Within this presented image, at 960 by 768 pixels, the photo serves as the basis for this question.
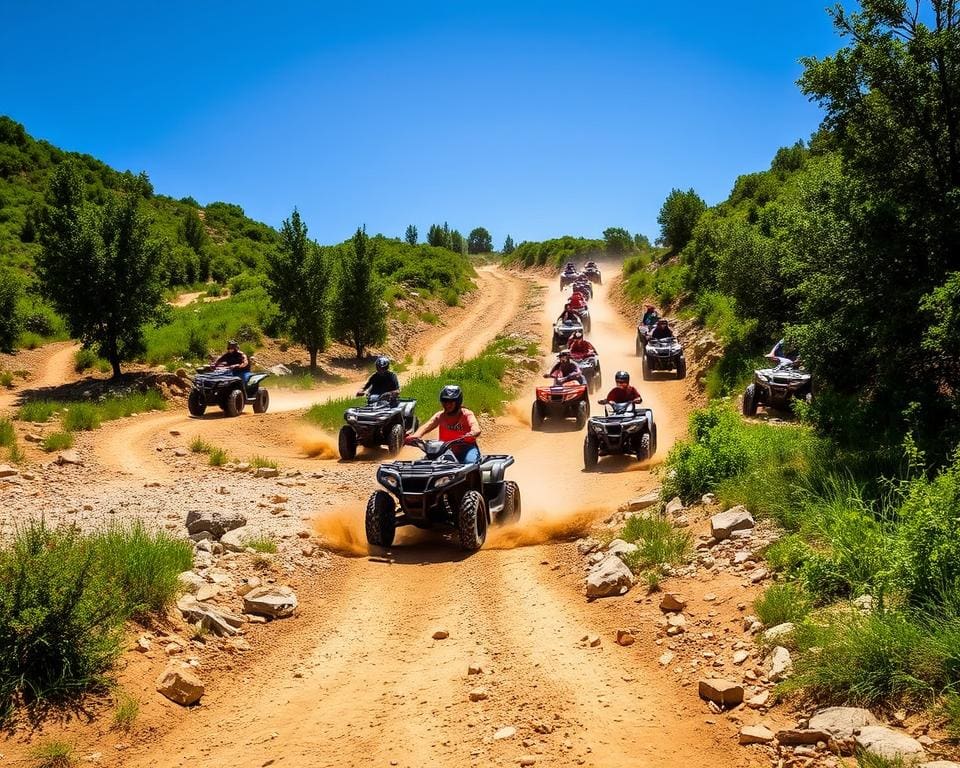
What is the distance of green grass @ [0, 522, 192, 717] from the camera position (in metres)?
4.83

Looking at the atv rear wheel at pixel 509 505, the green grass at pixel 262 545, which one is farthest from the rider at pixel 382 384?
the green grass at pixel 262 545

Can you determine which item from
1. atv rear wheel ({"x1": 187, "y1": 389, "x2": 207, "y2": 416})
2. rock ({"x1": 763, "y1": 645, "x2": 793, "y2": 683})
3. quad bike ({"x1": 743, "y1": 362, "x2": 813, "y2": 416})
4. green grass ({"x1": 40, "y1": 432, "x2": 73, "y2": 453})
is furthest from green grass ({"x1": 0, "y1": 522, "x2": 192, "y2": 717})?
atv rear wheel ({"x1": 187, "y1": 389, "x2": 207, "y2": 416})

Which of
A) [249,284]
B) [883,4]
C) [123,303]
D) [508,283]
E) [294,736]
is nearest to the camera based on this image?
[294,736]

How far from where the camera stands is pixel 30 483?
1159 centimetres

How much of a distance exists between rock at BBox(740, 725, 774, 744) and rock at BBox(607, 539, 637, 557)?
11.1ft

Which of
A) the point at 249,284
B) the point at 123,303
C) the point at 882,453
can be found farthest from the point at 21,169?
the point at 882,453

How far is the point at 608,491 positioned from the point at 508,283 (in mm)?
50780

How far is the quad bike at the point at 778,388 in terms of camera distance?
14.5 metres

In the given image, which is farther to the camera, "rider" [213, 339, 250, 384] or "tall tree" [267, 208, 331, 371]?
"tall tree" [267, 208, 331, 371]

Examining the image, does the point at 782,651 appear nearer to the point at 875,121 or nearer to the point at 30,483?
the point at 875,121

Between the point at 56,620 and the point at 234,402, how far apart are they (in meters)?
15.3

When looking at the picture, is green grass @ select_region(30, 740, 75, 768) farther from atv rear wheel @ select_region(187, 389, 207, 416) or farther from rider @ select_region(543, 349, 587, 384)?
atv rear wheel @ select_region(187, 389, 207, 416)

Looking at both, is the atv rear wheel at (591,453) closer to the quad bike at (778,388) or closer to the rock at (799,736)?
the quad bike at (778,388)

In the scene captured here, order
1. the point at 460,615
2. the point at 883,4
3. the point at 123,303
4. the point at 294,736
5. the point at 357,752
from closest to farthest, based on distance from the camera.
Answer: the point at 357,752
the point at 294,736
the point at 460,615
the point at 883,4
the point at 123,303
